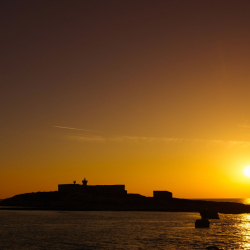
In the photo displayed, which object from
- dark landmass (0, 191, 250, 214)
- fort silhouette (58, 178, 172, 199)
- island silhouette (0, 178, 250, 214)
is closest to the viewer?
dark landmass (0, 191, 250, 214)

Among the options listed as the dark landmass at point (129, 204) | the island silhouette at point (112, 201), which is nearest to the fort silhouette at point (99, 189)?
the island silhouette at point (112, 201)

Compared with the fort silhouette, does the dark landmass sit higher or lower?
lower

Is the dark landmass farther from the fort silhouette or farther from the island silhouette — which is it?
the fort silhouette

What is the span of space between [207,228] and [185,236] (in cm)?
1266

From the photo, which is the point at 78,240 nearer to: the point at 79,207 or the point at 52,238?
the point at 52,238

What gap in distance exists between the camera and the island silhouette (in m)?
116

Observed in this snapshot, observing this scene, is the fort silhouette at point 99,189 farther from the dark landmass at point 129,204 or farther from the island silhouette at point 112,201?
the dark landmass at point 129,204

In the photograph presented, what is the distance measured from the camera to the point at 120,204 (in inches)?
4633

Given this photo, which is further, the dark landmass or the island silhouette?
the island silhouette

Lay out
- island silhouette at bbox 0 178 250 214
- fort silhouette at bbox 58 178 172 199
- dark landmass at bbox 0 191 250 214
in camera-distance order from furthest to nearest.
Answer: fort silhouette at bbox 58 178 172 199 → island silhouette at bbox 0 178 250 214 → dark landmass at bbox 0 191 250 214

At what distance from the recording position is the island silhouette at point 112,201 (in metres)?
116

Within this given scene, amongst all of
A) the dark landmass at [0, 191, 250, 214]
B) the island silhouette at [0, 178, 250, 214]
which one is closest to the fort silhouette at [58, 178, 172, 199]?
the island silhouette at [0, 178, 250, 214]

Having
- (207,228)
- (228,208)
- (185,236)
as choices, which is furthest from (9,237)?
(228,208)

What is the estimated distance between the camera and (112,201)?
118938 mm
